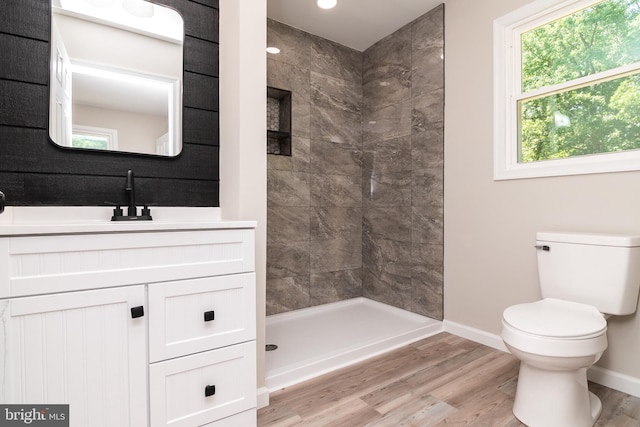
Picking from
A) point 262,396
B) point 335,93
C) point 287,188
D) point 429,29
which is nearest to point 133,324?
point 262,396

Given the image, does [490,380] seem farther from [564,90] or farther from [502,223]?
[564,90]

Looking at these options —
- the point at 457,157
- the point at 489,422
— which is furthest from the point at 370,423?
the point at 457,157

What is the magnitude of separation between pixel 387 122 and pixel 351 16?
0.93 m

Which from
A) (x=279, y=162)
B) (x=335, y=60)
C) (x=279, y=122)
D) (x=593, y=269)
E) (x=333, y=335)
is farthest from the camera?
(x=335, y=60)

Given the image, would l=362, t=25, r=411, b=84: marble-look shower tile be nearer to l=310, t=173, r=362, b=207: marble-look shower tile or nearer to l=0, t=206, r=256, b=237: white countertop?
l=310, t=173, r=362, b=207: marble-look shower tile

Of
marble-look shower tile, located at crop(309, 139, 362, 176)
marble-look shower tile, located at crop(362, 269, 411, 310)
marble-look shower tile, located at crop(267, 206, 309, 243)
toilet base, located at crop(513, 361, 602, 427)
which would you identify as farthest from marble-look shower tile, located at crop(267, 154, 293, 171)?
toilet base, located at crop(513, 361, 602, 427)

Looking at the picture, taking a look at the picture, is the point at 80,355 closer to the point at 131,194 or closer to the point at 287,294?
the point at 131,194

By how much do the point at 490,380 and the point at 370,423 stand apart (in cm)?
81

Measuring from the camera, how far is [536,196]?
79.1 inches

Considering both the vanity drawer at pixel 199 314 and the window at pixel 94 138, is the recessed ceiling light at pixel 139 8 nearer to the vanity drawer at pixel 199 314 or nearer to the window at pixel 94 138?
the window at pixel 94 138

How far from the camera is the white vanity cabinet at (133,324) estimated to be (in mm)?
968

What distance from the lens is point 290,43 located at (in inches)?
111

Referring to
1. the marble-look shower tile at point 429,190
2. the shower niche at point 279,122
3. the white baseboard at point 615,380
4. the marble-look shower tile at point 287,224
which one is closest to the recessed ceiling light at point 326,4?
the shower niche at point 279,122

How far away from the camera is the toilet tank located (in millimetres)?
1541
